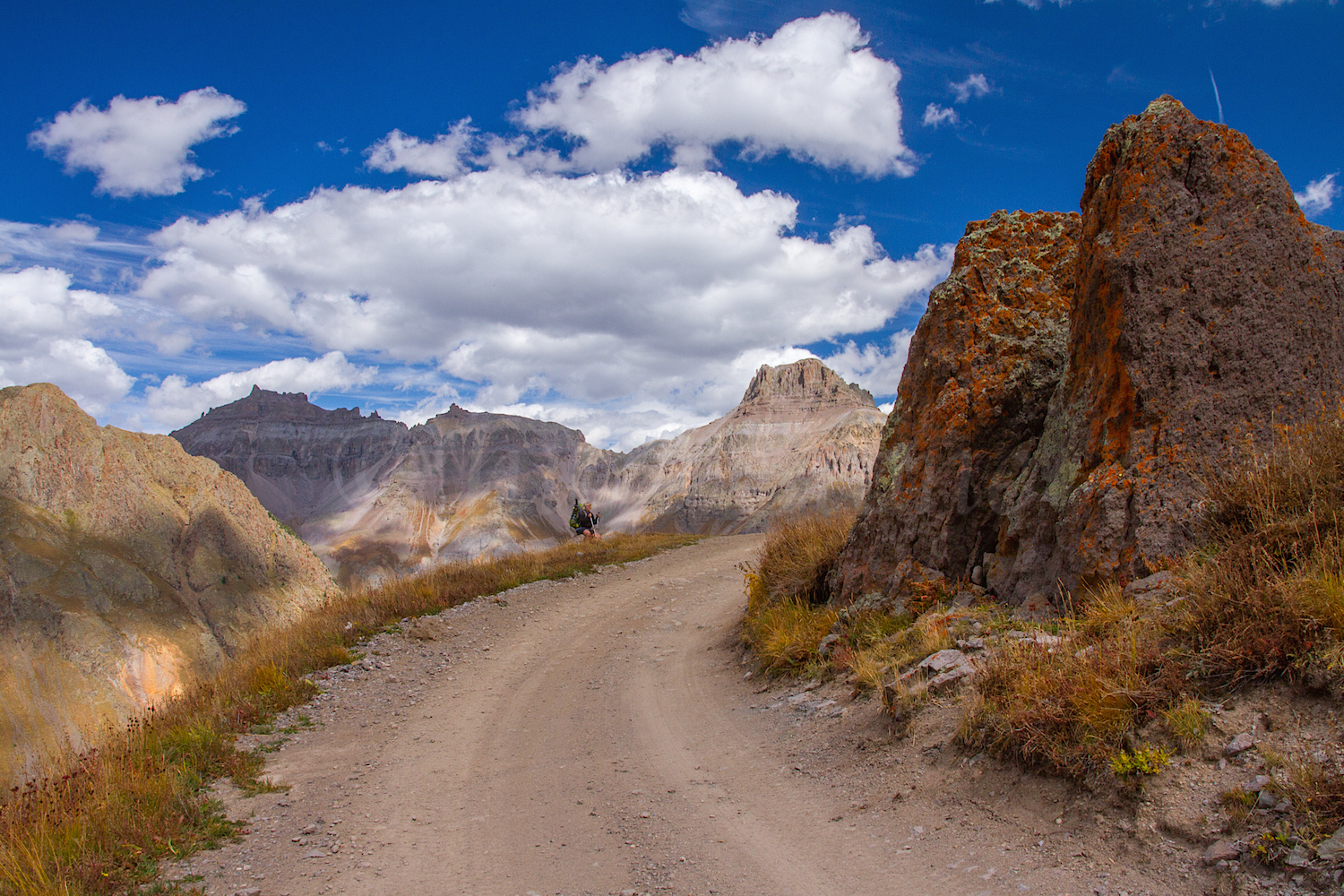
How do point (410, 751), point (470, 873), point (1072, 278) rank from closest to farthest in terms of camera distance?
point (470, 873) → point (410, 751) → point (1072, 278)

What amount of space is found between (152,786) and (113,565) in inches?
3598

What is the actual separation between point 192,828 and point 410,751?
2.06 m

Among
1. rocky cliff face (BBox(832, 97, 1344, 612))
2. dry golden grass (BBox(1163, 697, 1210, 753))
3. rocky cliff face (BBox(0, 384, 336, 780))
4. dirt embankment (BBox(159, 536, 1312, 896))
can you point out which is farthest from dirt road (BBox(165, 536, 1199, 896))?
rocky cliff face (BBox(0, 384, 336, 780))

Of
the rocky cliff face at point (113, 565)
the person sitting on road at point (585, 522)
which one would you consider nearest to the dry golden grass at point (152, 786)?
the person sitting on road at point (585, 522)

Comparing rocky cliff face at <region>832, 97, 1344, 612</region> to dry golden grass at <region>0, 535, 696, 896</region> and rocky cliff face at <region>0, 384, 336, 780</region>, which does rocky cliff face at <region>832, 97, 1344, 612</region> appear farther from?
rocky cliff face at <region>0, 384, 336, 780</region>

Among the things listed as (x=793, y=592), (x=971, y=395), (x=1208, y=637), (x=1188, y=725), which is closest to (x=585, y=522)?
(x=793, y=592)

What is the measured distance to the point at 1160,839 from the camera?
349cm

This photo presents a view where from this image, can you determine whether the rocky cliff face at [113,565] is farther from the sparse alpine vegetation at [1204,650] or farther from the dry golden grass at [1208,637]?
the dry golden grass at [1208,637]

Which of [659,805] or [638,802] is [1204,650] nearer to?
[659,805]

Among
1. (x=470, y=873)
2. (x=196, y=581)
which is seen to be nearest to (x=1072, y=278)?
(x=470, y=873)

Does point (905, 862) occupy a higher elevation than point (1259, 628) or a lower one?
lower

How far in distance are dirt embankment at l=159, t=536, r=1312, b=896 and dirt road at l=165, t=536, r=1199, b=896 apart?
0.02 metres

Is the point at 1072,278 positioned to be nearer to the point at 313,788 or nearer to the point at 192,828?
the point at 313,788

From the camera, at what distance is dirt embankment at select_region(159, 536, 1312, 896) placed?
154 inches
